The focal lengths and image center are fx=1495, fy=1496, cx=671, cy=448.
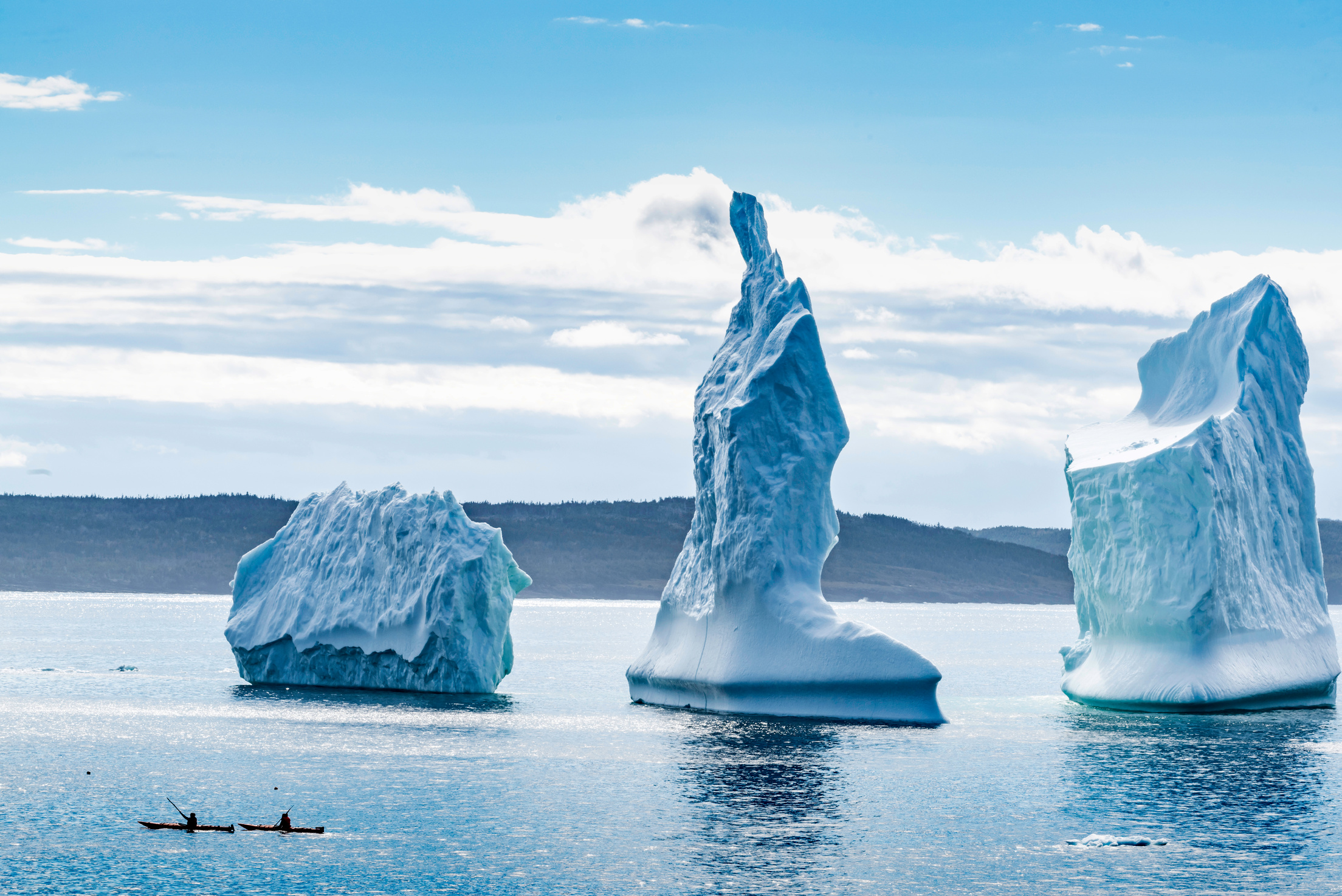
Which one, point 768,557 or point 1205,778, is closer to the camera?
point 1205,778

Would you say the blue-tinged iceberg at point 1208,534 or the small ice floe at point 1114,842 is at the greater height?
the blue-tinged iceberg at point 1208,534

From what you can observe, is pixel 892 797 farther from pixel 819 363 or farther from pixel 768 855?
pixel 819 363

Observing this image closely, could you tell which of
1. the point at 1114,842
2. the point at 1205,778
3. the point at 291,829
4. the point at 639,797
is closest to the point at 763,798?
the point at 639,797

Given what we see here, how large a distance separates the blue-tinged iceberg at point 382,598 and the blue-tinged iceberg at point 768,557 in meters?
4.41

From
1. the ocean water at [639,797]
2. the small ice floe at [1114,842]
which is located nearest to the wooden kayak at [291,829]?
the ocean water at [639,797]

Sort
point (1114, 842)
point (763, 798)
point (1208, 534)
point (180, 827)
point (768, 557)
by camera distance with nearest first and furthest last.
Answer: point (1114, 842), point (180, 827), point (763, 798), point (768, 557), point (1208, 534)

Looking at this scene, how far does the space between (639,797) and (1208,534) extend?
51.6ft

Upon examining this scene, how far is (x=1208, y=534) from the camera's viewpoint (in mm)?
31656

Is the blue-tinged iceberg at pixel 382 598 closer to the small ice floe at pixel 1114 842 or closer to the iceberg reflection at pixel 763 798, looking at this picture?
the iceberg reflection at pixel 763 798

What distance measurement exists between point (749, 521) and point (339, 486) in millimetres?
12868

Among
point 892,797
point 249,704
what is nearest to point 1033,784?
point 892,797

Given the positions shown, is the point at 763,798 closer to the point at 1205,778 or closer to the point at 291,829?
the point at 291,829

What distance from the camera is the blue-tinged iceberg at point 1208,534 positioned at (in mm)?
31625

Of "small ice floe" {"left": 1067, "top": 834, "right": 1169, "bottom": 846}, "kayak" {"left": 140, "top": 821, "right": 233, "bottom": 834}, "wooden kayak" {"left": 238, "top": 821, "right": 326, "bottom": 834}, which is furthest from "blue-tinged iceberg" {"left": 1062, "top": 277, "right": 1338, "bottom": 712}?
"kayak" {"left": 140, "top": 821, "right": 233, "bottom": 834}
